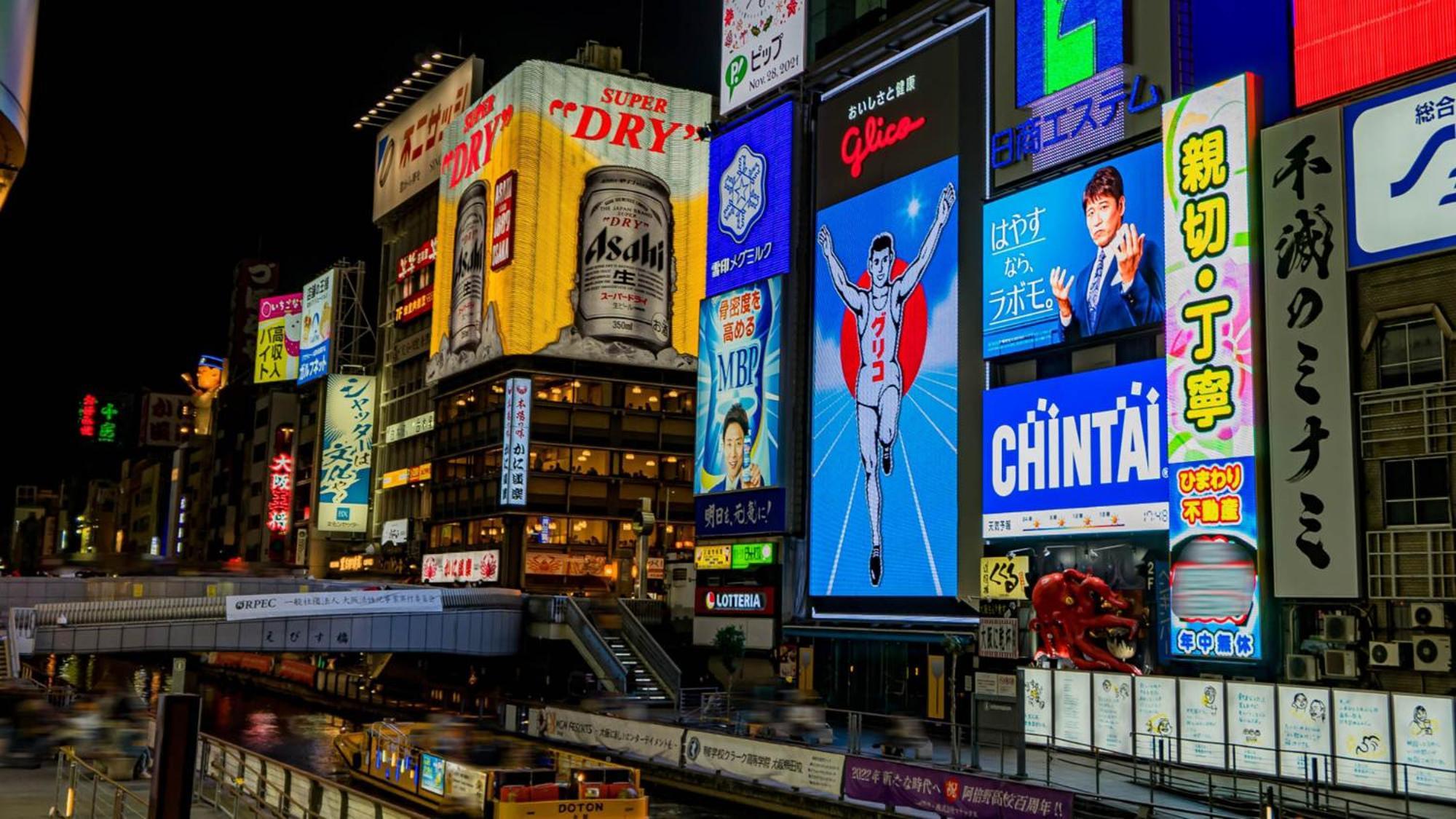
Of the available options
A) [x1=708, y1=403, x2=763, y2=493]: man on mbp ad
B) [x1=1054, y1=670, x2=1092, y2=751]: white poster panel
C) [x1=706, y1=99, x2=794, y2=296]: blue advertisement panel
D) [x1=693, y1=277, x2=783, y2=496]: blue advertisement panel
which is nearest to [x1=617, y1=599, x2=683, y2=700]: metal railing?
[x1=693, y1=277, x2=783, y2=496]: blue advertisement panel

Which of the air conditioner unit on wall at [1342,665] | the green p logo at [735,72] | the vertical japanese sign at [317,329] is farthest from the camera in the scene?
the vertical japanese sign at [317,329]

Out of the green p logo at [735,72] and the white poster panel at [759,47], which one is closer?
the white poster panel at [759,47]

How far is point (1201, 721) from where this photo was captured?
33344mm

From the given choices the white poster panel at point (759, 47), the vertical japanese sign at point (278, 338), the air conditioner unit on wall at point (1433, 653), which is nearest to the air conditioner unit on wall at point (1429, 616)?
the air conditioner unit on wall at point (1433, 653)

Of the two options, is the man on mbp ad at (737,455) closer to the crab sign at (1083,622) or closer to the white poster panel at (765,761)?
the crab sign at (1083,622)

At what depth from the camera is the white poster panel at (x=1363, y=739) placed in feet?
95.1

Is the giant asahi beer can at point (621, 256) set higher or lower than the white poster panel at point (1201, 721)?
higher

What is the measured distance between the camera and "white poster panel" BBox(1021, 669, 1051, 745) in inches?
1475

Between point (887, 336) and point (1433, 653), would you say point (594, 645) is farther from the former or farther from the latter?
point (1433, 653)

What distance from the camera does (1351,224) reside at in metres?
35.4

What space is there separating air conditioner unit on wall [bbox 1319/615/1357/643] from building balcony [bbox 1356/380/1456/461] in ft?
12.9

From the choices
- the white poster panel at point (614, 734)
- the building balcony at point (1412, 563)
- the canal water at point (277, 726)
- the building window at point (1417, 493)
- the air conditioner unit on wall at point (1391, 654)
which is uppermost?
the building window at point (1417, 493)

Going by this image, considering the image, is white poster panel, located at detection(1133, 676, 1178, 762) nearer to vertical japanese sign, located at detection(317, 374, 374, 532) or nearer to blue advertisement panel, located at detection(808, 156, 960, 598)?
blue advertisement panel, located at detection(808, 156, 960, 598)

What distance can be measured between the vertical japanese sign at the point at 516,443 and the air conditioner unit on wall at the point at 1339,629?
67.3 metres
